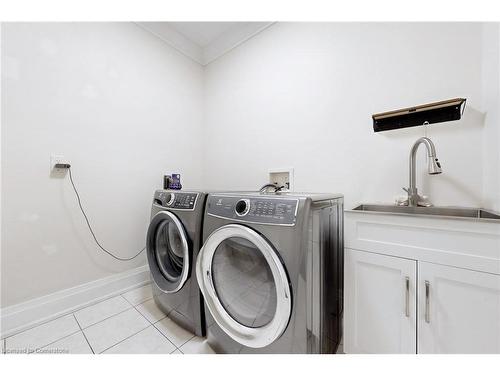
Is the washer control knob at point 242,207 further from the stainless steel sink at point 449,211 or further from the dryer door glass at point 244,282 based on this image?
the stainless steel sink at point 449,211

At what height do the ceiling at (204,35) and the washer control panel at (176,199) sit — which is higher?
the ceiling at (204,35)

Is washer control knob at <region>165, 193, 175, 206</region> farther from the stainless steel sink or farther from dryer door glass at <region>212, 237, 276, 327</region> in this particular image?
the stainless steel sink

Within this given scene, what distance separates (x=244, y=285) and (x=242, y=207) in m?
0.38

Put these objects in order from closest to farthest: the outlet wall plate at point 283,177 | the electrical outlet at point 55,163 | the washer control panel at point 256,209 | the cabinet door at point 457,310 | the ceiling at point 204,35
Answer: the cabinet door at point 457,310 → the washer control panel at point 256,209 → the electrical outlet at point 55,163 → the outlet wall plate at point 283,177 → the ceiling at point 204,35

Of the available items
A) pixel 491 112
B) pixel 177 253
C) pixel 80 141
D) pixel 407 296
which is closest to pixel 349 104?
pixel 491 112

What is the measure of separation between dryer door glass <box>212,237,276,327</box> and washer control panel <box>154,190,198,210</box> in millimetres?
348

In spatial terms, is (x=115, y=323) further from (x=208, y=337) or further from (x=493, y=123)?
(x=493, y=123)

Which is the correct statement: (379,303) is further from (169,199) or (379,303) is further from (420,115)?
(169,199)

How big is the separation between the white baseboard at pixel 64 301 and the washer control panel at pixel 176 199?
83cm

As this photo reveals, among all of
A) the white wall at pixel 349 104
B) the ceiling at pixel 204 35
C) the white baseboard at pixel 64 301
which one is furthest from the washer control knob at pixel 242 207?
the ceiling at pixel 204 35

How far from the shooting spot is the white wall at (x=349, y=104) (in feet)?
3.69

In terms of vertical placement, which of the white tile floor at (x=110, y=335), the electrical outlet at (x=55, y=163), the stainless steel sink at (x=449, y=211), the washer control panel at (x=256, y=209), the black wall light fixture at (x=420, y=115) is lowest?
the white tile floor at (x=110, y=335)

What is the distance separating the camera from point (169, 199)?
4.59ft
